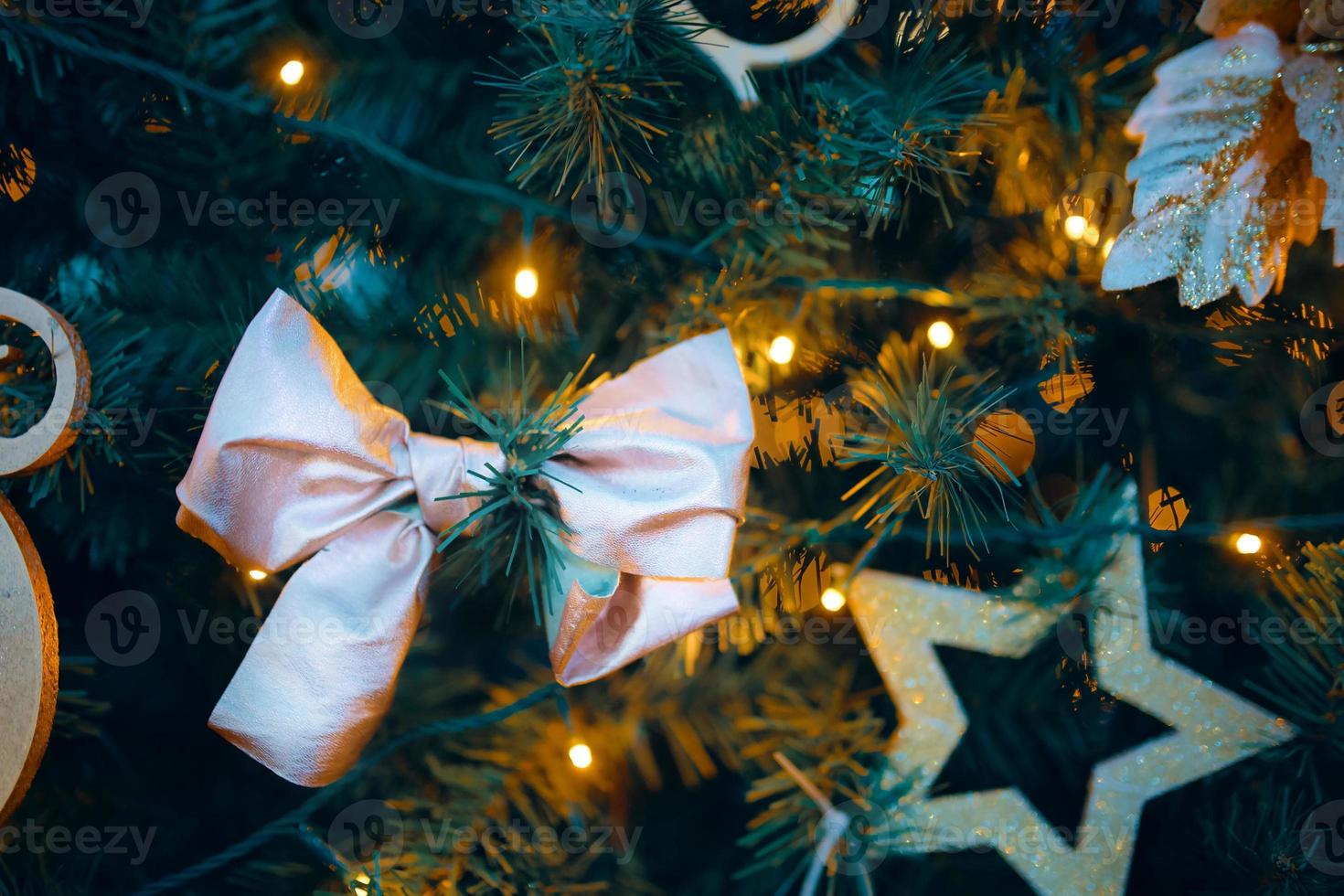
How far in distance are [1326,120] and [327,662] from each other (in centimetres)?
44

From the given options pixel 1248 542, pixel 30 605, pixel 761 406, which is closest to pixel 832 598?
pixel 761 406

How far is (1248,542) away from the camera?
0.43m

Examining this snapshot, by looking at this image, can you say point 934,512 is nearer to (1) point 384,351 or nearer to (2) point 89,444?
(1) point 384,351

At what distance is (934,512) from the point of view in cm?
41

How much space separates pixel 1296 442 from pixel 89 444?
545 mm

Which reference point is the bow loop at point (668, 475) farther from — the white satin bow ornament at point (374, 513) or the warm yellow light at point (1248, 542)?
the warm yellow light at point (1248, 542)

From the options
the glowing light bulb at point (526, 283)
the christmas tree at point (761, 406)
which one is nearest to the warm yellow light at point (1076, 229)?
the christmas tree at point (761, 406)

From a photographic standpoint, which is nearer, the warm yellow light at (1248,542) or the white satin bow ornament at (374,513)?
the white satin bow ornament at (374,513)

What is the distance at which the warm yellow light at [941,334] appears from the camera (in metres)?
0.42

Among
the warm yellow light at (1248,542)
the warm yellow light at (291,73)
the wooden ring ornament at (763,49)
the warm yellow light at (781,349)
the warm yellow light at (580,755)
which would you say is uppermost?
the wooden ring ornament at (763,49)

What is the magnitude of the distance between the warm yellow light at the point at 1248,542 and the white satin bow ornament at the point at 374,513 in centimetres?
25

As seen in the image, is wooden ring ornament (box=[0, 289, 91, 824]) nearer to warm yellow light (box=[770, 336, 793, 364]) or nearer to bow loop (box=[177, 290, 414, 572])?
bow loop (box=[177, 290, 414, 572])

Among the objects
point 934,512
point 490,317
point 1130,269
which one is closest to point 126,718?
point 490,317

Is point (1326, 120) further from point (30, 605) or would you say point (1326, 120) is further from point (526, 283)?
point (30, 605)
